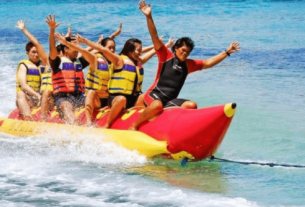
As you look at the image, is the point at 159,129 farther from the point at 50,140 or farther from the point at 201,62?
the point at 50,140

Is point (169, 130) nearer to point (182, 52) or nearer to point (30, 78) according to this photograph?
point (182, 52)

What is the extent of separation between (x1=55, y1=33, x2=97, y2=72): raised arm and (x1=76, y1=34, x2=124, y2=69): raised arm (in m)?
0.12

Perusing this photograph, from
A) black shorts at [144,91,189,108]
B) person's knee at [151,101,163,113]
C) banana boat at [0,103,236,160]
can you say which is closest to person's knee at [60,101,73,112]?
banana boat at [0,103,236,160]

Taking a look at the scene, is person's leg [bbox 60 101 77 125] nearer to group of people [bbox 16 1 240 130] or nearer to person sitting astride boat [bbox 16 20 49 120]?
group of people [bbox 16 1 240 130]

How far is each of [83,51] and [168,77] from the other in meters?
0.84

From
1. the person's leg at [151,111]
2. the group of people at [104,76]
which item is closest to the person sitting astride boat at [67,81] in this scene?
the group of people at [104,76]

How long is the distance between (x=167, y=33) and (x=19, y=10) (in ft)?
29.0

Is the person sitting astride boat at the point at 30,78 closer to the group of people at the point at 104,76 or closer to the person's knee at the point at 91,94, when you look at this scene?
the group of people at the point at 104,76

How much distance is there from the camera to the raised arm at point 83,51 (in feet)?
17.3

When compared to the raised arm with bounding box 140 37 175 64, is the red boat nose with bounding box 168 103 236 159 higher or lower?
lower

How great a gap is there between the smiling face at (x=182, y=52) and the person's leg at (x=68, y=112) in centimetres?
113

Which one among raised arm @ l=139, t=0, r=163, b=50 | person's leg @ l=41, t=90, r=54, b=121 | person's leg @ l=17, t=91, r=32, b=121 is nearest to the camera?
raised arm @ l=139, t=0, r=163, b=50

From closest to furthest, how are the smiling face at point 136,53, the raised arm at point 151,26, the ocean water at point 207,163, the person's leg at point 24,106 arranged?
1. the ocean water at point 207,163
2. the raised arm at point 151,26
3. the smiling face at point 136,53
4. the person's leg at point 24,106

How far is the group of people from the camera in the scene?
4934 mm
